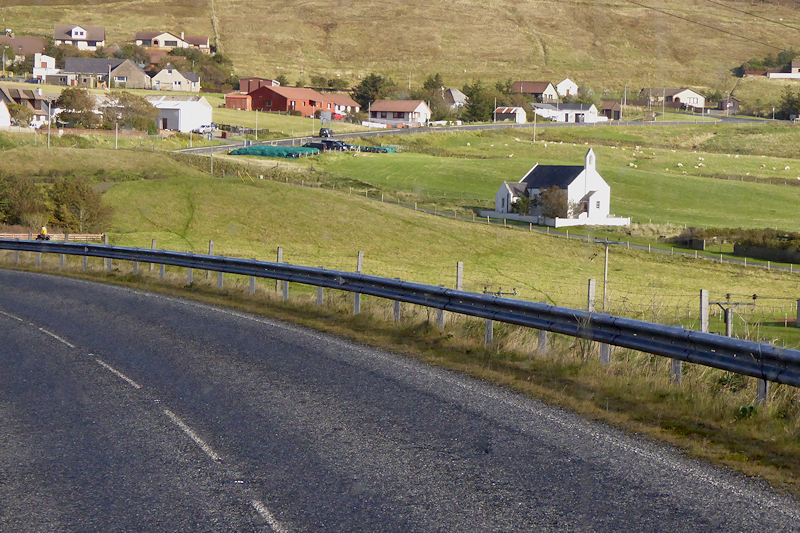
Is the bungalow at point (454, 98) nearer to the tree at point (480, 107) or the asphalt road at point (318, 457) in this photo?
the tree at point (480, 107)

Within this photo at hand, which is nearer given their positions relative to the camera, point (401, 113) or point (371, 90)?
point (401, 113)

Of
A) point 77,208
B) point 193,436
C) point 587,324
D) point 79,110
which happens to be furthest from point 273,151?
point 193,436

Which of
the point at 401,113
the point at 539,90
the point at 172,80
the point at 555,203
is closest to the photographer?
the point at 555,203

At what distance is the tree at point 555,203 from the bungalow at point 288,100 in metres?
82.2

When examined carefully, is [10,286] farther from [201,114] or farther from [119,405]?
[201,114]

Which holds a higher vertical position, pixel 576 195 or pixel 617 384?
pixel 576 195

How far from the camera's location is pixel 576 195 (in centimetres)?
7081

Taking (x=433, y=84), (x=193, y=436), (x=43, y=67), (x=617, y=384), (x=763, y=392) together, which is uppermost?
(x=433, y=84)

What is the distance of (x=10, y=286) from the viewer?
23609 mm

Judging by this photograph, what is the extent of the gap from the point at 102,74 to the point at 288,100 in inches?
1370

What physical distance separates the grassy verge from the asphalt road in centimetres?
38

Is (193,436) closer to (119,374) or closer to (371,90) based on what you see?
(119,374)

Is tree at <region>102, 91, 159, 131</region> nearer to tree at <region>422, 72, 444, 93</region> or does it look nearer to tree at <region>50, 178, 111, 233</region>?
tree at <region>50, 178, 111, 233</region>

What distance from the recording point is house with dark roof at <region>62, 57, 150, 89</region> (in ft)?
479
